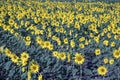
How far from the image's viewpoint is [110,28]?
967 centimetres

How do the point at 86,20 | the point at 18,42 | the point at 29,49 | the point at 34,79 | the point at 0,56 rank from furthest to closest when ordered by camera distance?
the point at 86,20
the point at 18,42
the point at 29,49
the point at 0,56
the point at 34,79

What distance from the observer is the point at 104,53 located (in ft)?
27.8

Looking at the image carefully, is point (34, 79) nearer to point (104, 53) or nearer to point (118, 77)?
point (118, 77)

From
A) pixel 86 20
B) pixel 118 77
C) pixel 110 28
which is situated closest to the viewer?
pixel 118 77

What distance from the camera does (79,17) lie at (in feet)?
37.2

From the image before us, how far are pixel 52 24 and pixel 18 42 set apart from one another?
1.87 meters

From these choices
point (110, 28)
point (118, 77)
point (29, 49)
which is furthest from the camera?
point (110, 28)

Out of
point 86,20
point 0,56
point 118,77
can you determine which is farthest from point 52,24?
point 118,77

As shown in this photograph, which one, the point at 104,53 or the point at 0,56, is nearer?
the point at 0,56

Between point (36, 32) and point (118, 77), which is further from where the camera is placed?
point (36, 32)

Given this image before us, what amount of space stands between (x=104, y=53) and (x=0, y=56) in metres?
2.75

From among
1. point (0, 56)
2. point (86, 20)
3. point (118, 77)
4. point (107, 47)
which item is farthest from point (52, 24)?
point (118, 77)

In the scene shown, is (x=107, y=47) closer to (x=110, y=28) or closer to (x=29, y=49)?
(x=110, y=28)

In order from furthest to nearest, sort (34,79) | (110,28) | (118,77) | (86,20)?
(86,20)
(110,28)
(118,77)
(34,79)
